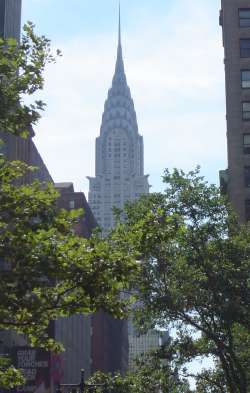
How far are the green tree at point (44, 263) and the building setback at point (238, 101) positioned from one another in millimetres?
49424

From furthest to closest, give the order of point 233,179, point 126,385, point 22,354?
point 22,354
point 233,179
point 126,385

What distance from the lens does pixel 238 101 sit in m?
64.9

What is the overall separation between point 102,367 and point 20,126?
149m

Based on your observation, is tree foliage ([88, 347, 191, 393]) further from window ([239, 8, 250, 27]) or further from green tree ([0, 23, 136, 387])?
window ([239, 8, 250, 27])

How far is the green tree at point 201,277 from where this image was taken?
31.2 metres

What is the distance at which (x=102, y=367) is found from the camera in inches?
6240

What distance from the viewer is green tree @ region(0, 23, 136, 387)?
12125 millimetres

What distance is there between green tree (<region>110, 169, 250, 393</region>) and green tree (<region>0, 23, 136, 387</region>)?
16667mm

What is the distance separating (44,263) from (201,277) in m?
19.2

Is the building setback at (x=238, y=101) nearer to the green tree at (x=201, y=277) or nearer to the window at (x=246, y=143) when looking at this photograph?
the window at (x=246, y=143)

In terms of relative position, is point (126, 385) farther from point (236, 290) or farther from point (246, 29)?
point (246, 29)

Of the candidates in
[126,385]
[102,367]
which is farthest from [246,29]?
[102,367]

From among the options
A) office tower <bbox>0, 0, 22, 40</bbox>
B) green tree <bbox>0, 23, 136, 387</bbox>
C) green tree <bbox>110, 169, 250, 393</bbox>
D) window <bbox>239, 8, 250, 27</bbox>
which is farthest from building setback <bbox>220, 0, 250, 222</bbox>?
green tree <bbox>0, 23, 136, 387</bbox>

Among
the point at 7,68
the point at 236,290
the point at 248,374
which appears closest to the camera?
the point at 7,68
